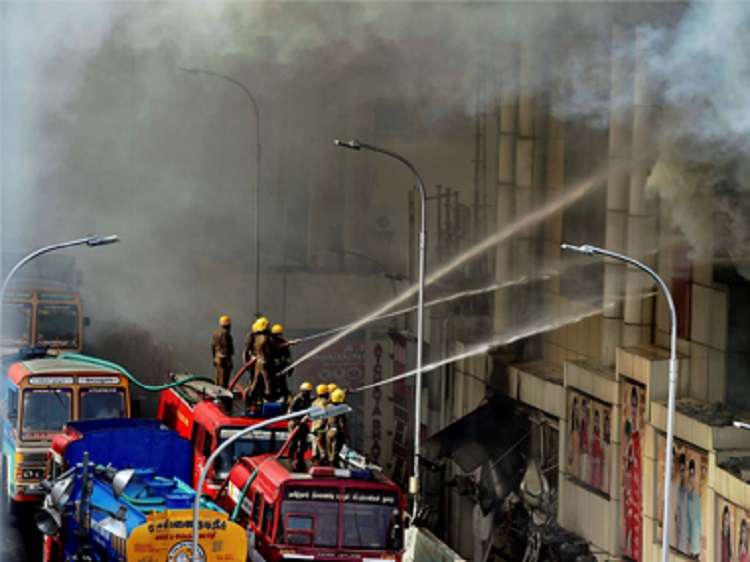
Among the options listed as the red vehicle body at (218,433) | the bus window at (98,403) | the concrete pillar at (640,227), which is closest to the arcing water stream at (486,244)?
the red vehicle body at (218,433)

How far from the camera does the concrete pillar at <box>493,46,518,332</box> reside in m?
43.3

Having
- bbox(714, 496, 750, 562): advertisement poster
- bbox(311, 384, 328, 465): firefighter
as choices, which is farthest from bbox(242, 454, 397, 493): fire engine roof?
bbox(714, 496, 750, 562): advertisement poster

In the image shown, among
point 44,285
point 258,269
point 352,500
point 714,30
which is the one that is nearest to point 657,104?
point 714,30

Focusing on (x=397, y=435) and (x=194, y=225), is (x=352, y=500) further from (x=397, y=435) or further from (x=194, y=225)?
(x=194, y=225)

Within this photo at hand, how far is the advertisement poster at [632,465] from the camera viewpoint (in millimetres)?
35844

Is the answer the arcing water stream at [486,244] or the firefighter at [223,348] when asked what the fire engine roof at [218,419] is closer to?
the arcing water stream at [486,244]

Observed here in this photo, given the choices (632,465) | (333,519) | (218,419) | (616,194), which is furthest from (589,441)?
(333,519)

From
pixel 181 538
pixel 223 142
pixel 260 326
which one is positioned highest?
pixel 223 142

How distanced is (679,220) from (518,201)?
8590 mm

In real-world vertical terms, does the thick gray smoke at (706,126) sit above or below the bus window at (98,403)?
above

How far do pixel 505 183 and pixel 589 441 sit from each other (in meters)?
7.64

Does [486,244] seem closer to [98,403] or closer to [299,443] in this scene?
[98,403]

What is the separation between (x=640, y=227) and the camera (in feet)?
120

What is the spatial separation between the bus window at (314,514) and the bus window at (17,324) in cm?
1507
